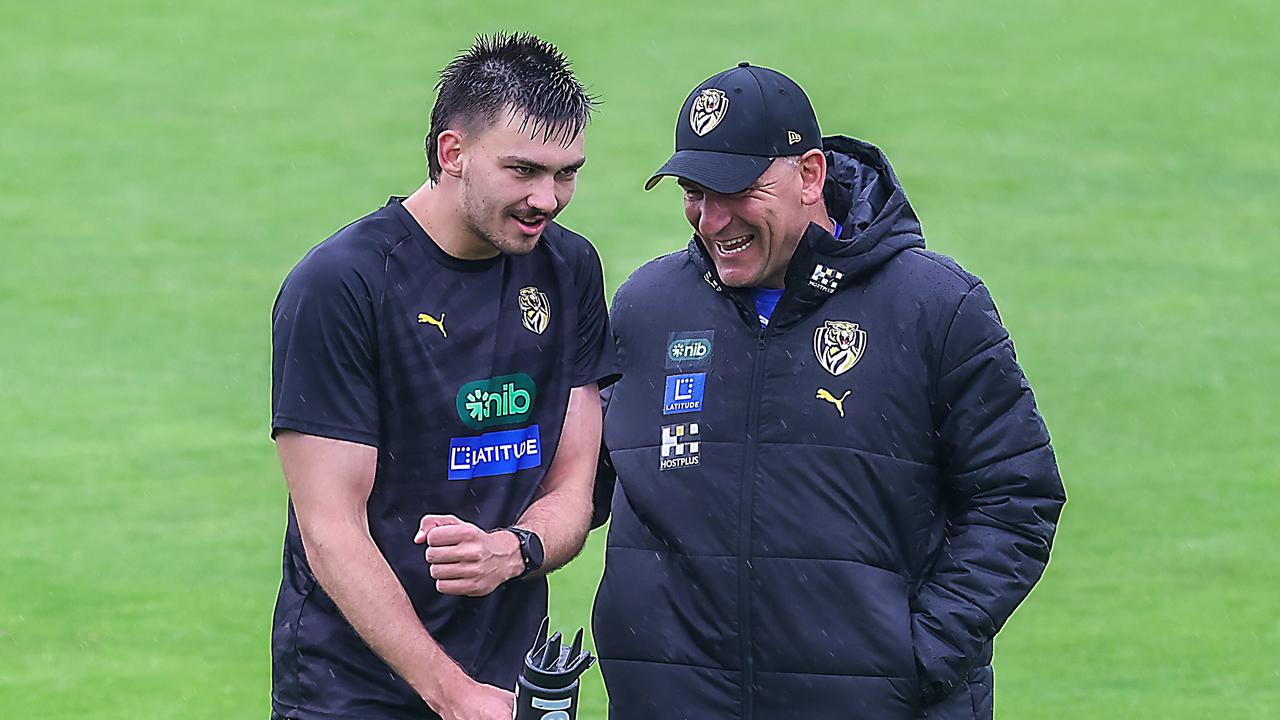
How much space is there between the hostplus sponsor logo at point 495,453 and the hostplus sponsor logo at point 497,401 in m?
0.03

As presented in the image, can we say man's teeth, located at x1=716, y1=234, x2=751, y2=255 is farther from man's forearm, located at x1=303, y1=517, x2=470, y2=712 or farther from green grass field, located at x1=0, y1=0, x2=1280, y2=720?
green grass field, located at x1=0, y1=0, x2=1280, y2=720

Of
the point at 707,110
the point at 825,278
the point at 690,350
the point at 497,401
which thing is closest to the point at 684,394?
the point at 690,350

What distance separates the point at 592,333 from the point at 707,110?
578 millimetres

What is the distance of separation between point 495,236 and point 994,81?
16521 mm

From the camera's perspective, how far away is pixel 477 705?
432 centimetres

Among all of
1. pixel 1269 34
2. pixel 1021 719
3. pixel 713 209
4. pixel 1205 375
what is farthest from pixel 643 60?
pixel 713 209

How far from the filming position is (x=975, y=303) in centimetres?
467

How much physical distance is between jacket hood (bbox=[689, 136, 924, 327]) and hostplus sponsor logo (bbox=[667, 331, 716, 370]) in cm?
11

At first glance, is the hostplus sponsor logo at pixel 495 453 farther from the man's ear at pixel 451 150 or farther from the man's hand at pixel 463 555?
the man's ear at pixel 451 150

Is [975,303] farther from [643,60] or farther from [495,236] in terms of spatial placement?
[643,60]

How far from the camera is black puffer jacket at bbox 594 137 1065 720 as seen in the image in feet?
15.3

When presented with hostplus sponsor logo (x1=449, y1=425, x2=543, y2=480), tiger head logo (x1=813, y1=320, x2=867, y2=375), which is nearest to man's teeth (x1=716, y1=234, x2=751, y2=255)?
tiger head logo (x1=813, y1=320, x2=867, y2=375)

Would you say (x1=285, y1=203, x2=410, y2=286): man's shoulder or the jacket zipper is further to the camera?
the jacket zipper

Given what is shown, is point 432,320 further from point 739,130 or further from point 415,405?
point 739,130
